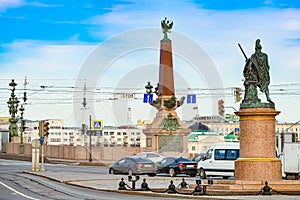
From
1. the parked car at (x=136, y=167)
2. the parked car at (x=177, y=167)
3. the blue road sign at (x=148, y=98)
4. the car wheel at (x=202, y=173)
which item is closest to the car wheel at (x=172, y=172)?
the parked car at (x=177, y=167)

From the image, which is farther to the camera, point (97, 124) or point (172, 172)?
point (97, 124)

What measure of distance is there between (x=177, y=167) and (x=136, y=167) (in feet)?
7.77

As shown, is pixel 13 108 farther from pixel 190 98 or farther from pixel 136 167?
pixel 136 167

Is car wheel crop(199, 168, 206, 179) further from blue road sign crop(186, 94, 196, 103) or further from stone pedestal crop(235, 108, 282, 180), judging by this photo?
blue road sign crop(186, 94, 196, 103)

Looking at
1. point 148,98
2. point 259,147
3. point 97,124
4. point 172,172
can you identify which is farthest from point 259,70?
point 148,98

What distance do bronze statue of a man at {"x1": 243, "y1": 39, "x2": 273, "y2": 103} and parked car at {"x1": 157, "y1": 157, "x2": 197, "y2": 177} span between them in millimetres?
14242

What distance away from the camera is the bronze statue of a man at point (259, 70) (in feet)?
76.2

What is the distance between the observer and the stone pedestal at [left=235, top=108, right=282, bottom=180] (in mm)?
22188

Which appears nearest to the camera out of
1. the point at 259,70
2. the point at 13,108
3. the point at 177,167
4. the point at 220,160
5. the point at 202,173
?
the point at 259,70

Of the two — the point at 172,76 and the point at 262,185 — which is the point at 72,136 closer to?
the point at 172,76

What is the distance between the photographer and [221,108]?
5909 centimetres

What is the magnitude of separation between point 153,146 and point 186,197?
116 ft

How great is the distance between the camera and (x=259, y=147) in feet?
73.3

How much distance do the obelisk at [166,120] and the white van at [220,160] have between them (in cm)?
1951
